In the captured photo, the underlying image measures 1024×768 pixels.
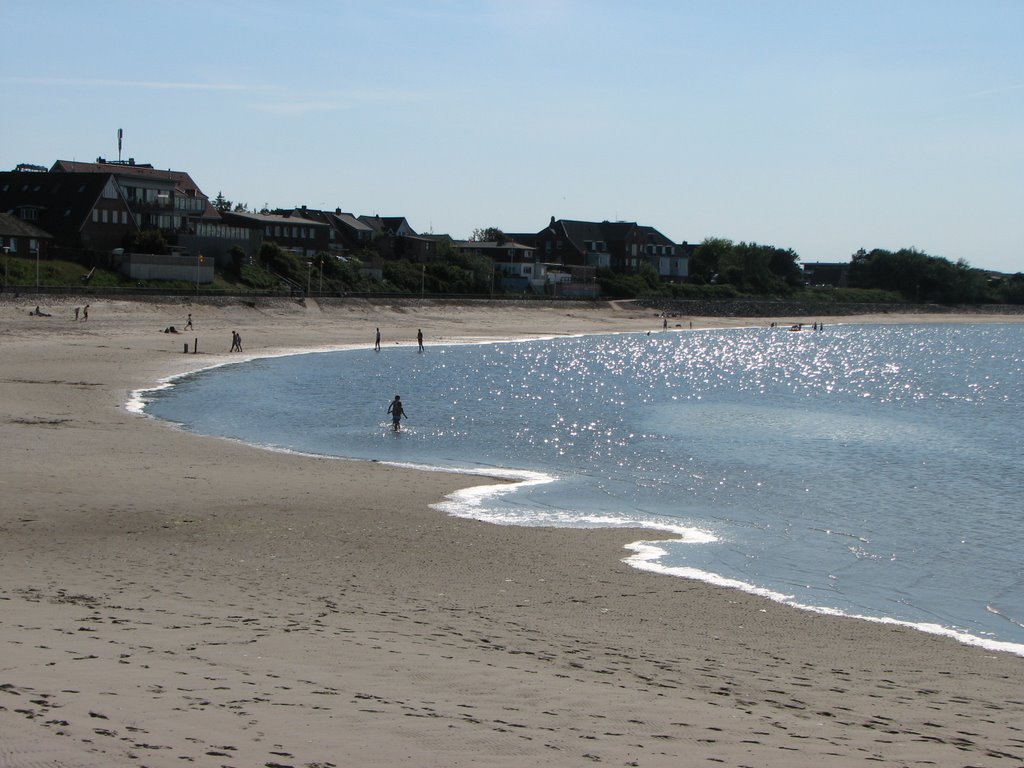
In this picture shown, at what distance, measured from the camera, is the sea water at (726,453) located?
1881 cm

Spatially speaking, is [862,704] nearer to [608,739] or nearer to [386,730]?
[608,739]

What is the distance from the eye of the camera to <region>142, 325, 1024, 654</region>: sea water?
18812 millimetres

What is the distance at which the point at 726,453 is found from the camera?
34.2 meters

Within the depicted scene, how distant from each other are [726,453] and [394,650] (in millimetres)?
24282

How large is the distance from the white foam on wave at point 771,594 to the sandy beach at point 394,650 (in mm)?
374

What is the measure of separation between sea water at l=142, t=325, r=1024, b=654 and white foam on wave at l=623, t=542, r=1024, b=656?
72mm

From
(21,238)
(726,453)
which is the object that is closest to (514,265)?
(21,238)

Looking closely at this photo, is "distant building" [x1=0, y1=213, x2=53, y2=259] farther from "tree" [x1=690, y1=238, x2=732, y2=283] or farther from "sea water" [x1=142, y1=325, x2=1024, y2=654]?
"tree" [x1=690, y1=238, x2=732, y2=283]

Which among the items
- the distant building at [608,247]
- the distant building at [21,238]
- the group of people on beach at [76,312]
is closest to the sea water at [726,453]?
the group of people on beach at [76,312]

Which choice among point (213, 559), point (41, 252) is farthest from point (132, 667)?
point (41, 252)

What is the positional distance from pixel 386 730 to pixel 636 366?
238ft

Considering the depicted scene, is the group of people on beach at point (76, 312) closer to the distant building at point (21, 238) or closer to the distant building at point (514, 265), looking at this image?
the distant building at point (21, 238)

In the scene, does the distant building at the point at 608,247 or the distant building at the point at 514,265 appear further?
the distant building at the point at 608,247

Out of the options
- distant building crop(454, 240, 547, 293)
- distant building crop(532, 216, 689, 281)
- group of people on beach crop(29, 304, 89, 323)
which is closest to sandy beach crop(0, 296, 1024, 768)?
group of people on beach crop(29, 304, 89, 323)
